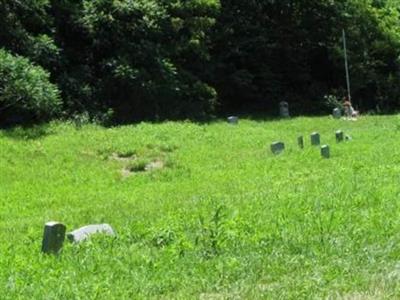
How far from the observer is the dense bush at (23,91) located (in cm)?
Result: 1723

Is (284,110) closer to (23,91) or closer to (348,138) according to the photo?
(348,138)

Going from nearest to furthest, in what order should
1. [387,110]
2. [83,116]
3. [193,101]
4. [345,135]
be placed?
[345,135], [83,116], [193,101], [387,110]

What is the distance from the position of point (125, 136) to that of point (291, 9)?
13.4 metres

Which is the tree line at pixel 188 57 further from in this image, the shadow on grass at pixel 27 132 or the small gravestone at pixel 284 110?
the small gravestone at pixel 284 110

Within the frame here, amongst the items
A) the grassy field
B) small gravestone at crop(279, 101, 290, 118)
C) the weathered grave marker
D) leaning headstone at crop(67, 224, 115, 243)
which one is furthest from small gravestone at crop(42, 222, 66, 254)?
small gravestone at crop(279, 101, 290, 118)

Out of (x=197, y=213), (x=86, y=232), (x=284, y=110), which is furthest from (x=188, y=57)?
(x=86, y=232)

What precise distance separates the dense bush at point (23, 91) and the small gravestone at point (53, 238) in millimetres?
10462

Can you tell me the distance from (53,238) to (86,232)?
2.76 ft

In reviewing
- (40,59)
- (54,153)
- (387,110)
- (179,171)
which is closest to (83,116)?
(40,59)

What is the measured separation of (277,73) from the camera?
28.9 meters

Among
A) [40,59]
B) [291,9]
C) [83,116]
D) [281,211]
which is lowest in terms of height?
[281,211]

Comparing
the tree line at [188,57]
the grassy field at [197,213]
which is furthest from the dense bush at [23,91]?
the grassy field at [197,213]

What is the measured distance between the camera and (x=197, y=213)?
9.08 metres

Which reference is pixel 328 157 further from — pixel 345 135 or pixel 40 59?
pixel 40 59
